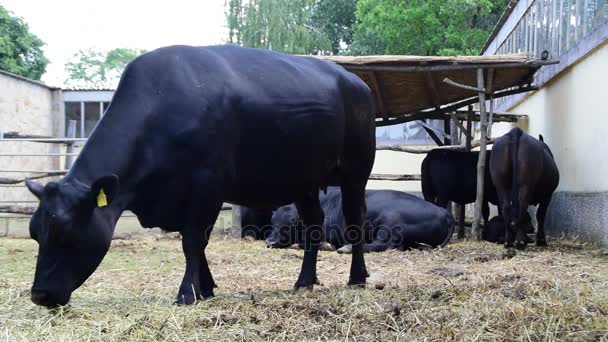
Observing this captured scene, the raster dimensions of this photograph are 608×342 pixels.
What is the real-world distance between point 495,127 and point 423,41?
506 inches

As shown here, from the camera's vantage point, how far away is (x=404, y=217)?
9359 mm

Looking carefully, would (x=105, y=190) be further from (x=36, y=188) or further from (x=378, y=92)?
(x=378, y=92)

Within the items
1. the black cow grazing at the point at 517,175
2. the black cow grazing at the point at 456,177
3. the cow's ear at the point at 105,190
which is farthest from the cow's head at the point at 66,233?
the black cow grazing at the point at 456,177

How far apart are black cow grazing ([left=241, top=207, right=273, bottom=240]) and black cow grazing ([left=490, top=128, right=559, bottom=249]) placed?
4081 millimetres

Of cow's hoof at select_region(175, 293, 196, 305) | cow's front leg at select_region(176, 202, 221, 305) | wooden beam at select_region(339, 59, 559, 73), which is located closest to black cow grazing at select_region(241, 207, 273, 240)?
wooden beam at select_region(339, 59, 559, 73)

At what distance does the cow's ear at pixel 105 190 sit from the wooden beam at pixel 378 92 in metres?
7.08

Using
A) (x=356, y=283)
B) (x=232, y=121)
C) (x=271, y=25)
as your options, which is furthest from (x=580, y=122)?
(x=271, y=25)

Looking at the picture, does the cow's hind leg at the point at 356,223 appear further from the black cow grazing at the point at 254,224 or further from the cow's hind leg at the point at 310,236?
the black cow grazing at the point at 254,224

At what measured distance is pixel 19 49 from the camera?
32.4 m

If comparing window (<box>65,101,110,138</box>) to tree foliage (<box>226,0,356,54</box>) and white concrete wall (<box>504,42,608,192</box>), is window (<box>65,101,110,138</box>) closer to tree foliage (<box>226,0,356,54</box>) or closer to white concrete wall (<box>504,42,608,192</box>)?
tree foliage (<box>226,0,356,54</box>)

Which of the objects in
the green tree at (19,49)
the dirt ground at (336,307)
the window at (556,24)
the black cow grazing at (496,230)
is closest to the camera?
the dirt ground at (336,307)

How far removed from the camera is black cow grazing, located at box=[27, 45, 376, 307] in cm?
400

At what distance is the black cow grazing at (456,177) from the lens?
1148cm

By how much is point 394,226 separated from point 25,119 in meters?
16.9
